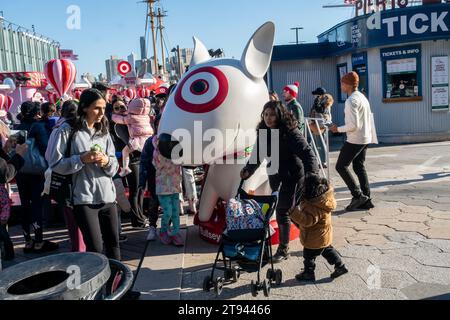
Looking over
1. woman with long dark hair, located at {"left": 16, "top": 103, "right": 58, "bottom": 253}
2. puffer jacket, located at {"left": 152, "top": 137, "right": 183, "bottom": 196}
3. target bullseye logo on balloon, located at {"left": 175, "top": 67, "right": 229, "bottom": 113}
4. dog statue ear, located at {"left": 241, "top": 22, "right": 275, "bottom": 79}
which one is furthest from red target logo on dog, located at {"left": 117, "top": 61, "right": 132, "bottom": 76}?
target bullseye logo on balloon, located at {"left": 175, "top": 67, "right": 229, "bottom": 113}

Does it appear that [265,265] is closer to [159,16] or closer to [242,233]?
[242,233]

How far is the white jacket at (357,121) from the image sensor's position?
233 inches

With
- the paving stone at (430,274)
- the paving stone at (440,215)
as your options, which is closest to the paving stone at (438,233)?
the paving stone at (440,215)

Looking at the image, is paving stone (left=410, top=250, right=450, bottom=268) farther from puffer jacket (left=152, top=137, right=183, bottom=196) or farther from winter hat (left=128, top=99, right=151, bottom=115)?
winter hat (left=128, top=99, right=151, bottom=115)

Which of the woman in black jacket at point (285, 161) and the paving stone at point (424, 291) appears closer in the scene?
the paving stone at point (424, 291)

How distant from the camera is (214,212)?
5.23 meters

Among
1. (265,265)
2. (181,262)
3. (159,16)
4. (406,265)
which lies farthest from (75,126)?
(159,16)

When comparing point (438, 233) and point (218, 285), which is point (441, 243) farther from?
point (218, 285)

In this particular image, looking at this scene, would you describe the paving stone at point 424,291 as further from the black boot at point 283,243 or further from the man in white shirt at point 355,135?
the man in white shirt at point 355,135

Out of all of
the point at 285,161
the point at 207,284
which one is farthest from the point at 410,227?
the point at 207,284

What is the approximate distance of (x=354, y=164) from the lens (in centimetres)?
621

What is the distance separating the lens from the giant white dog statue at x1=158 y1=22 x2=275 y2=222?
4.29 m

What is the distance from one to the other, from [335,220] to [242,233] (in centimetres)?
244
